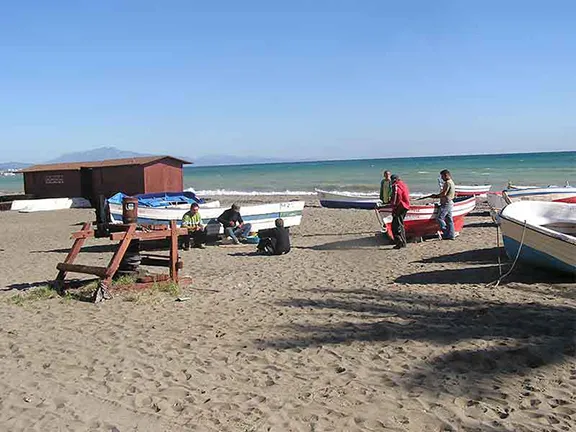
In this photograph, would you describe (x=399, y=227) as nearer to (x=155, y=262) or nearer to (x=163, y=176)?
(x=155, y=262)

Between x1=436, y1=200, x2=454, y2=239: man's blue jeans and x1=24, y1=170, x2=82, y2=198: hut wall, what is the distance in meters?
22.6

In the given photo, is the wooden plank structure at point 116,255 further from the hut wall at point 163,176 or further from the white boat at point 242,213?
the hut wall at point 163,176

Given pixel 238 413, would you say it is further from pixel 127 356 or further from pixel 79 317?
pixel 79 317

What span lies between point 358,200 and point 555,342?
20.1 meters

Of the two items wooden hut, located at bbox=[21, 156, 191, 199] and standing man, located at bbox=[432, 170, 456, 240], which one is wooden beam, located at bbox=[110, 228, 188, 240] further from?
wooden hut, located at bbox=[21, 156, 191, 199]

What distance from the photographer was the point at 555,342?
584 centimetres

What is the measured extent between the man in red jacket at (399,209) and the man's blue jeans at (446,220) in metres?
1.13

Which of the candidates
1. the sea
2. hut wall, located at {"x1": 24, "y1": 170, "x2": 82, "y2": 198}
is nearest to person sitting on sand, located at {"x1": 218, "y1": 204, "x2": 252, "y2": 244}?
hut wall, located at {"x1": 24, "y1": 170, "x2": 82, "y2": 198}

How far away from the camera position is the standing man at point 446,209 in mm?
13656

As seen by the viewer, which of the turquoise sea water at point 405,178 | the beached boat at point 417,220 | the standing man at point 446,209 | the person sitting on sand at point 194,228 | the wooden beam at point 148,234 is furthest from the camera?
the turquoise sea water at point 405,178

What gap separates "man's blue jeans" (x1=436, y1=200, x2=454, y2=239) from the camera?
13.9 metres

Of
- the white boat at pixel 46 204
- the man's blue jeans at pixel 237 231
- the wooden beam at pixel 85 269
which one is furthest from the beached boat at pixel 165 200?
the white boat at pixel 46 204

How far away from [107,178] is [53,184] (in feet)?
16.6

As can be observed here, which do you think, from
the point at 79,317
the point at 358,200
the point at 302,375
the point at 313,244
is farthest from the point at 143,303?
the point at 358,200
